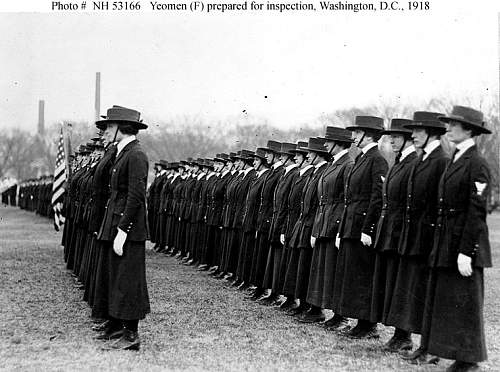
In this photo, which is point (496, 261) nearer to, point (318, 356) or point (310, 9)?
point (310, 9)

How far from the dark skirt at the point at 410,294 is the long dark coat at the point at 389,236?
159mm

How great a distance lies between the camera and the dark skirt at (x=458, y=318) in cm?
625

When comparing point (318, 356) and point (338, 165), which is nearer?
point (318, 356)

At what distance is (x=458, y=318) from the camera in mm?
6305

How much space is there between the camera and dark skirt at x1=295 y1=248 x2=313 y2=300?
9445mm

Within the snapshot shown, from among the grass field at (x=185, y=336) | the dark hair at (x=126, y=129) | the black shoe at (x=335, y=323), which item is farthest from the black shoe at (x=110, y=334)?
the black shoe at (x=335, y=323)

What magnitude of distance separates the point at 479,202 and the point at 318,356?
2017 millimetres

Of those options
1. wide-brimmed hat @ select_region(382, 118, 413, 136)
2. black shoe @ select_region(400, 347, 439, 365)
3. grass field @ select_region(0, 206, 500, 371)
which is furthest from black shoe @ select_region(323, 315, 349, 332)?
wide-brimmed hat @ select_region(382, 118, 413, 136)

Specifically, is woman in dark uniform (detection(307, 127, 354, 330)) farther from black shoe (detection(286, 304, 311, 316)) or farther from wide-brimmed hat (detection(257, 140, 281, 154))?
wide-brimmed hat (detection(257, 140, 281, 154))

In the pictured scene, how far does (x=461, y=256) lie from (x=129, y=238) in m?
2.90

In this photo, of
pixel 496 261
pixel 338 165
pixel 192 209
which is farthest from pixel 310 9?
pixel 496 261

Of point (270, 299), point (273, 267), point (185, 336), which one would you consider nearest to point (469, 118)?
point (185, 336)

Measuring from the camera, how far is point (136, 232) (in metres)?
7.16

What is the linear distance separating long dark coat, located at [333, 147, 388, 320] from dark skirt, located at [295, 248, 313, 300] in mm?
1184
